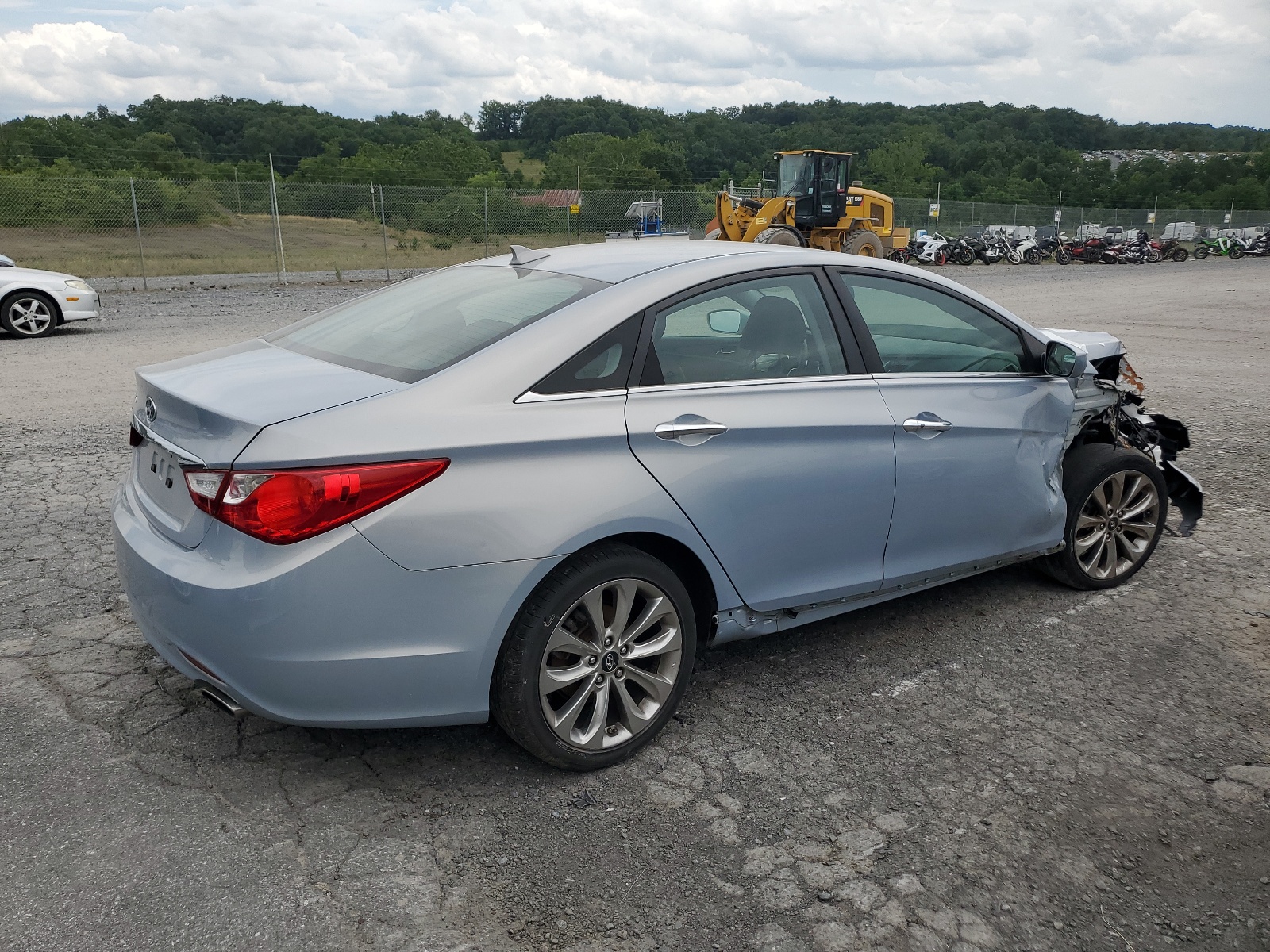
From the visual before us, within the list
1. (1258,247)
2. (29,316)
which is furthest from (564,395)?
(1258,247)

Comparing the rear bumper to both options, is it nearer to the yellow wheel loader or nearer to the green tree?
the yellow wheel loader

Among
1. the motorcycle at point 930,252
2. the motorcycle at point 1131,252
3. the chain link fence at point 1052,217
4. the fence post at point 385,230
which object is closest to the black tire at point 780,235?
the fence post at point 385,230

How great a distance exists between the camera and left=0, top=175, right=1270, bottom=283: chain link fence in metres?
24.4

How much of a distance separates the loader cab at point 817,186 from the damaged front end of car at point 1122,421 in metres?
23.4

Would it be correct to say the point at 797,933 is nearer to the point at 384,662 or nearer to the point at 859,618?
the point at 384,662

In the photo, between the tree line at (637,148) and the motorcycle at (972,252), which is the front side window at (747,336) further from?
the motorcycle at (972,252)

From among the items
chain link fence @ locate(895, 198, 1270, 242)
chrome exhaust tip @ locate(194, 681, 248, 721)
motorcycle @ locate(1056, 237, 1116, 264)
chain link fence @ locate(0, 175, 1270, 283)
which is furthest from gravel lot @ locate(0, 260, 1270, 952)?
chain link fence @ locate(895, 198, 1270, 242)

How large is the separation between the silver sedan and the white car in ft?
36.9

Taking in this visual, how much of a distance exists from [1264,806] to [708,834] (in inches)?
65.8

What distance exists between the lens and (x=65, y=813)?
9.62 feet

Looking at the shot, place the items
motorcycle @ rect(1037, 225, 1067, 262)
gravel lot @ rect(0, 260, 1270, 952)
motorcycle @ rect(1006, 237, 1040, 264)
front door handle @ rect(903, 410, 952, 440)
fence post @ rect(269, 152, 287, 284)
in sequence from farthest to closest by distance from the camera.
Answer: motorcycle @ rect(1037, 225, 1067, 262) → motorcycle @ rect(1006, 237, 1040, 264) → fence post @ rect(269, 152, 287, 284) → front door handle @ rect(903, 410, 952, 440) → gravel lot @ rect(0, 260, 1270, 952)

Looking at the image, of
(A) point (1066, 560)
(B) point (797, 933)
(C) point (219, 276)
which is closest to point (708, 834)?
(B) point (797, 933)

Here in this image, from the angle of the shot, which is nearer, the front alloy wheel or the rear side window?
the rear side window

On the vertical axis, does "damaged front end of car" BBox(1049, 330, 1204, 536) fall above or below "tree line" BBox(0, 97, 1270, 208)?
below
